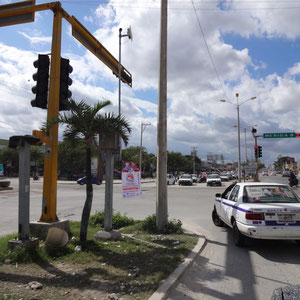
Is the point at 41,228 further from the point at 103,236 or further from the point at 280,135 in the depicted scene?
the point at 280,135

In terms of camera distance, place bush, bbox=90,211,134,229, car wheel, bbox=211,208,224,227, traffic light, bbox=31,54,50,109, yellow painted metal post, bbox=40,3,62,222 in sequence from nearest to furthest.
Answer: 1. traffic light, bbox=31,54,50,109
2. yellow painted metal post, bbox=40,3,62,222
3. bush, bbox=90,211,134,229
4. car wheel, bbox=211,208,224,227

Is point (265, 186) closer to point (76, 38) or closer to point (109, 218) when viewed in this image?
point (109, 218)

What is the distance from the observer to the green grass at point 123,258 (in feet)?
15.0

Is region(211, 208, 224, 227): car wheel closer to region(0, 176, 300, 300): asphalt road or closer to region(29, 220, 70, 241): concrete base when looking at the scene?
region(0, 176, 300, 300): asphalt road

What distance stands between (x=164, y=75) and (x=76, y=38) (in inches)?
107

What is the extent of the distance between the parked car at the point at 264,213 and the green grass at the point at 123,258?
1.20 metres

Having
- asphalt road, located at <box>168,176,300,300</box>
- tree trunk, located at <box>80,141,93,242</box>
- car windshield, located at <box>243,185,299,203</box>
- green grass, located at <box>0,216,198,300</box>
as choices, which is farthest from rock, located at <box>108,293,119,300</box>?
car windshield, located at <box>243,185,299,203</box>

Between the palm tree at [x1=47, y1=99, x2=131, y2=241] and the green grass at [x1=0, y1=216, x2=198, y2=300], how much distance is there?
0.77 meters

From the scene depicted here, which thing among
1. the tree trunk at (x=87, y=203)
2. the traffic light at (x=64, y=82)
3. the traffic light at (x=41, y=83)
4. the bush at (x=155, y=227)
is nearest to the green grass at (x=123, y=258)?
the tree trunk at (x=87, y=203)

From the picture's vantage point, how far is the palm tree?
6285 millimetres

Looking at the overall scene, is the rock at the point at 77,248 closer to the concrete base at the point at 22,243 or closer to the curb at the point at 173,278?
the concrete base at the point at 22,243

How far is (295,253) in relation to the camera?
6457 mm

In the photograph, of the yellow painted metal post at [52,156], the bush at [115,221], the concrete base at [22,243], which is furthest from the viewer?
the bush at [115,221]

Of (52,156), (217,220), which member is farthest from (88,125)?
(217,220)
